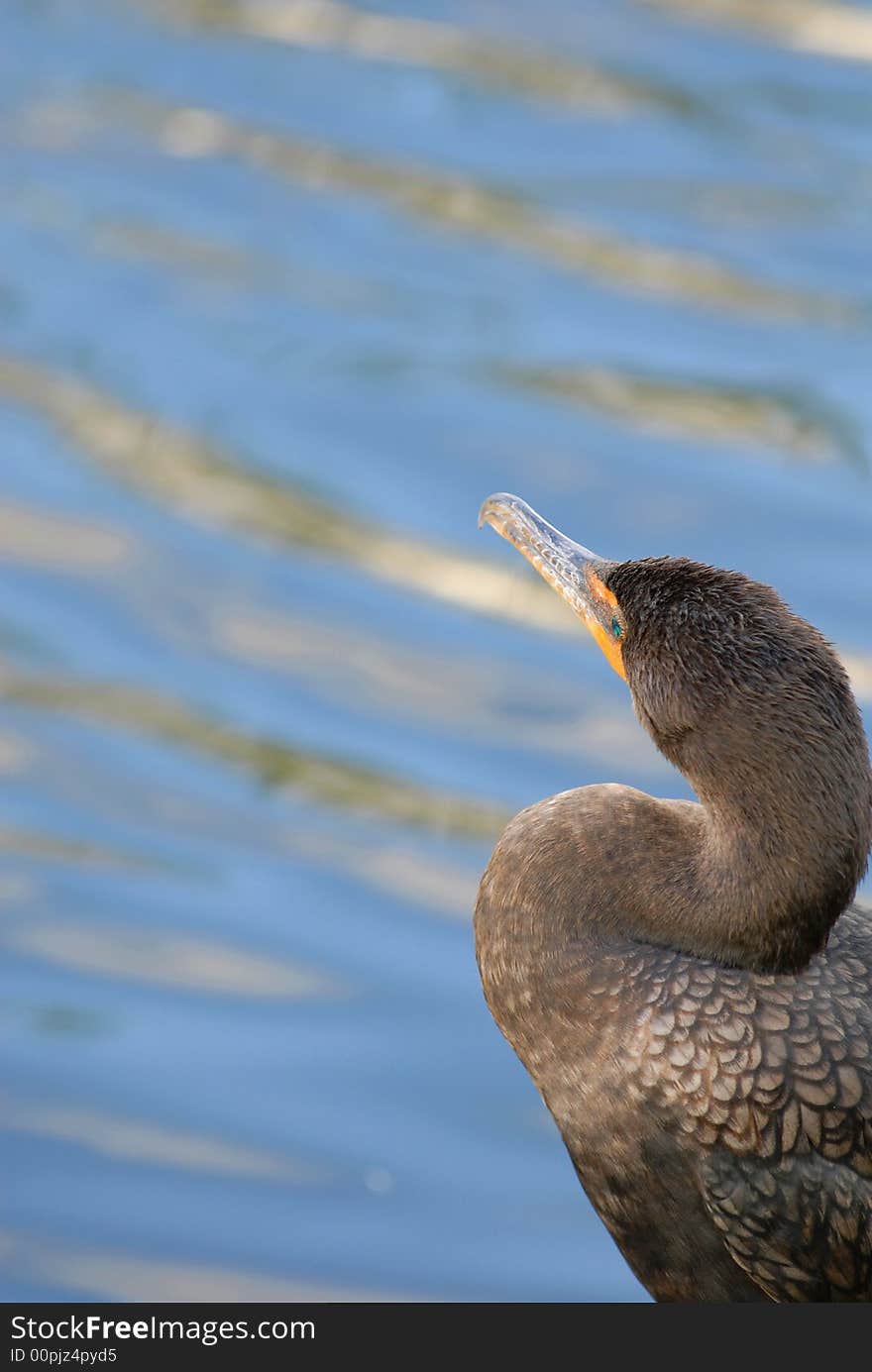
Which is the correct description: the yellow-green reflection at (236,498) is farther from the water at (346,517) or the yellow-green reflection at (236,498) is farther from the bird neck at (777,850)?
the bird neck at (777,850)

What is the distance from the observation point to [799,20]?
10734 millimetres

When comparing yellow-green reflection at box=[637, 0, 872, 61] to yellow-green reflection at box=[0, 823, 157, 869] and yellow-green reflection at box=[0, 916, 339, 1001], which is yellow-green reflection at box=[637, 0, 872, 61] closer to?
yellow-green reflection at box=[0, 823, 157, 869]

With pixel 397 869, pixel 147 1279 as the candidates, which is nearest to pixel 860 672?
pixel 397 869

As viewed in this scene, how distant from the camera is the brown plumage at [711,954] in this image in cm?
397

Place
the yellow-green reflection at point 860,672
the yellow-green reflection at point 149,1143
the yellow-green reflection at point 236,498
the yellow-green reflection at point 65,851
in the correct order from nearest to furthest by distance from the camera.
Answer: the yellow-green reflection at point 149,1143 < the yellow-green reflection at point 65,851 < the yellow-green reflection at point 860,672 < the yellow-green reflection at point 236,498

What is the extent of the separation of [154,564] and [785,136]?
4022mm

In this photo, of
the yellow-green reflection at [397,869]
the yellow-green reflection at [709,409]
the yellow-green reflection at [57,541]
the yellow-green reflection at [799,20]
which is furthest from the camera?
the yellow-green reflection at [799,20]

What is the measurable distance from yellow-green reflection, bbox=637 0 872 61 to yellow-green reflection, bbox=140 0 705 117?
60cm

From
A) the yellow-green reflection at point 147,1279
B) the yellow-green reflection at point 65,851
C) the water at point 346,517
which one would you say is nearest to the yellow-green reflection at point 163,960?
the water at point 346,517

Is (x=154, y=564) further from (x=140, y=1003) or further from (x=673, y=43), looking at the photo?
(x=673, y=43)

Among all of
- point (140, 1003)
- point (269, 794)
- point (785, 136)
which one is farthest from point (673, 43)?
point (140, 1003)

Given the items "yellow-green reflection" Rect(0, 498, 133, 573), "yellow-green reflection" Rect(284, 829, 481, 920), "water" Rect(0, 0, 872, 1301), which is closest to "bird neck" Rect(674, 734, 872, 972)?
"water" Rect(0, 0, 872, 1301)

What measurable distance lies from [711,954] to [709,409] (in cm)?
449

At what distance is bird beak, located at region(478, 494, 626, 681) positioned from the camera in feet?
14.2
